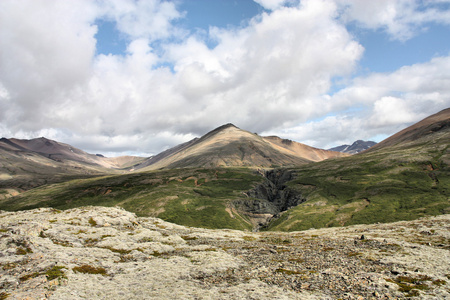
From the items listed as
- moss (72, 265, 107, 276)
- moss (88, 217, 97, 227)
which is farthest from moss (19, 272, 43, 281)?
moss (88, 217, 97, 227)

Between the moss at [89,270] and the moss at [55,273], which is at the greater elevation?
the moss at [55,273]

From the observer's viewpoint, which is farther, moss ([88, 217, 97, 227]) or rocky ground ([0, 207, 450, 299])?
moss ([88, 217, 97, 227])

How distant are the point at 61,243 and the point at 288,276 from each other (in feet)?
141

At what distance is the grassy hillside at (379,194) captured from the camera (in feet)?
385

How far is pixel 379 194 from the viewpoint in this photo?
144500 mm

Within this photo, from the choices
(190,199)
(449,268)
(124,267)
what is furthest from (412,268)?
(190,199)

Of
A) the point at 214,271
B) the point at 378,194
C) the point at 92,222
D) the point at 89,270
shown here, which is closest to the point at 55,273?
the point at 89,270

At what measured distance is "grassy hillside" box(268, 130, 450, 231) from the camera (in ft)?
385

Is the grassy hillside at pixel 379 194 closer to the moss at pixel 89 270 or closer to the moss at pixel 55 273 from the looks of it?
the moss at pixel 89 270

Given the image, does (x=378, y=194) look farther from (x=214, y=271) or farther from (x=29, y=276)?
(x=29, y=276)

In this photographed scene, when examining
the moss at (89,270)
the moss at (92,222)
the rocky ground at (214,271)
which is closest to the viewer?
the rocky ground at (214,271)

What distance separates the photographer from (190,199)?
181625mm

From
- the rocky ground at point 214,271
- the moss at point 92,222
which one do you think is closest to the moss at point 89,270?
the rocky ground at point 214,271

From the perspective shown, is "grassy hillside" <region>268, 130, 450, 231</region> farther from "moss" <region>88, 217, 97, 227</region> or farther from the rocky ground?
"moss" <region>88, 217, 97, 227</region>
